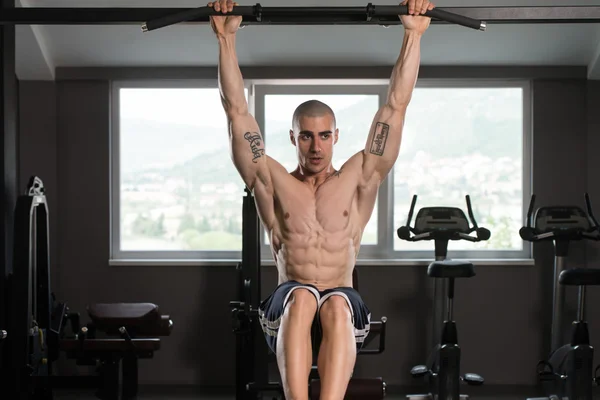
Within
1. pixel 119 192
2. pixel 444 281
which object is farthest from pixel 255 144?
pixel 119 192

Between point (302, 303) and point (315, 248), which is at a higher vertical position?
point (315, 248)

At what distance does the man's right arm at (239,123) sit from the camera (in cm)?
276

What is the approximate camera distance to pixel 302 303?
2.65 metres

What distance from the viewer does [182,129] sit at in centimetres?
558

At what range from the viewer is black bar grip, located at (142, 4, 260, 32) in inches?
104

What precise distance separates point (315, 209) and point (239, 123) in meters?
0.44

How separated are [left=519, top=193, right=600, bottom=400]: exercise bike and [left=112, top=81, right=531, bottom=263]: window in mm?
694

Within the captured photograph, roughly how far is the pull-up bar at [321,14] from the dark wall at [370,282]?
2887mm

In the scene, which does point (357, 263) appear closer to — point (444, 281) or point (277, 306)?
point (444, 281)

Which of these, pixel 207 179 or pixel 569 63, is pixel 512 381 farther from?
pixel 207 179

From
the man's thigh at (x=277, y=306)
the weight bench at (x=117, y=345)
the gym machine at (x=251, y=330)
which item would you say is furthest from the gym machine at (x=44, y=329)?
the man's thigh at (x=277, y=306)

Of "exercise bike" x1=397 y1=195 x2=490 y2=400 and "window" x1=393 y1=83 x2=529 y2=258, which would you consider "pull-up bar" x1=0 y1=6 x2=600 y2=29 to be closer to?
"exercise bike" x1=397 y1=195 x2=490 y2=400

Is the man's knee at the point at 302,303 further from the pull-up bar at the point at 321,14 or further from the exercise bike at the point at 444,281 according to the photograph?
the exercise bike at the point at 444,281

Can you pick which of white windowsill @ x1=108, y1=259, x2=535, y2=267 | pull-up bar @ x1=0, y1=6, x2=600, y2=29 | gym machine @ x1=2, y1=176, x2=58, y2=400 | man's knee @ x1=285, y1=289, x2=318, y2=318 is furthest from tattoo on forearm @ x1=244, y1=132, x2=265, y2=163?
white windowsill @ x1=108, y1=259, x2=535, y2=267
